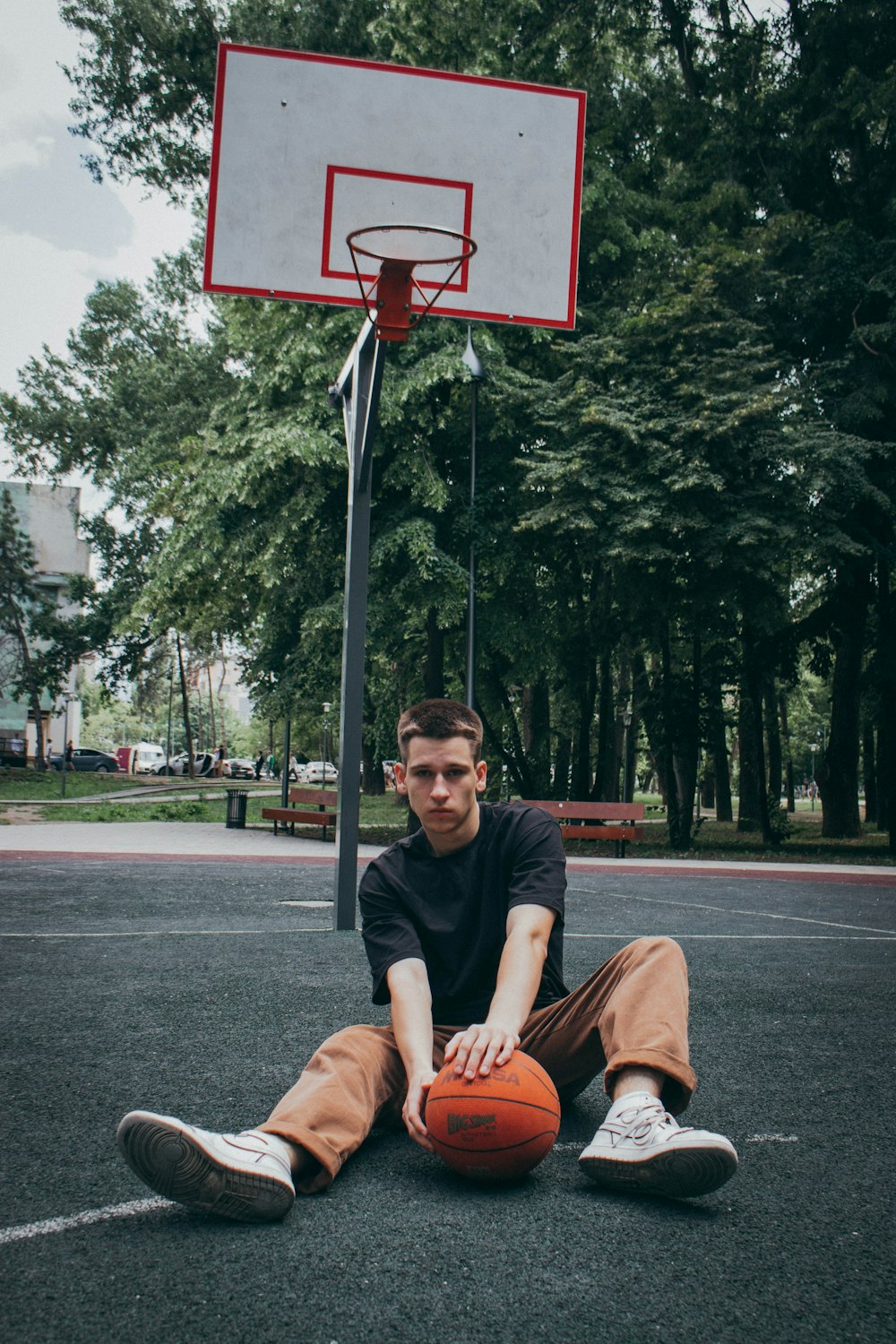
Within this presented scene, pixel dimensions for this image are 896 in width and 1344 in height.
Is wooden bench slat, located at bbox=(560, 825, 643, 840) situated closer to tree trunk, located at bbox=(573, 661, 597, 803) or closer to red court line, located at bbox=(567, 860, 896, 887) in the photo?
red court line, located at bbox=(567, 860, 896, 887)

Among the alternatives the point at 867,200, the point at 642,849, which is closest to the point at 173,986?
the point at 642,849

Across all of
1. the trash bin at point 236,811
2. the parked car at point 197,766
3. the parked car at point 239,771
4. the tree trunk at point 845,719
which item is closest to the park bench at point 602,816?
the trash bin at point 236,811

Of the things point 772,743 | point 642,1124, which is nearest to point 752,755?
point 772,743

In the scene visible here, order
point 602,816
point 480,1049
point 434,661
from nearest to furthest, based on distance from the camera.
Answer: point 480,1049, point 602,816, point 434,661

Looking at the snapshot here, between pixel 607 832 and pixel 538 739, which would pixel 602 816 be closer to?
→ pixel 607 832

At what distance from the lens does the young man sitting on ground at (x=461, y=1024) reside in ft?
8.58

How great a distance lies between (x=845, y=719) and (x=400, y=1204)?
72.3ft

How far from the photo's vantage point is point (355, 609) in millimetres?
8914

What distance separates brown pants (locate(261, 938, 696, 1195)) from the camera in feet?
9.37

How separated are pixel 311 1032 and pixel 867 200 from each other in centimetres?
1961

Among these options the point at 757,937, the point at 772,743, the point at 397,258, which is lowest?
the point at 757,937

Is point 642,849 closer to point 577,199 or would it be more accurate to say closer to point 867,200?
point 867,200

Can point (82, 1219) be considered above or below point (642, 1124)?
below

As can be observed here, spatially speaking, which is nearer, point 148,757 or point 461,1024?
point 461,1024
